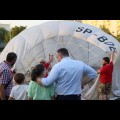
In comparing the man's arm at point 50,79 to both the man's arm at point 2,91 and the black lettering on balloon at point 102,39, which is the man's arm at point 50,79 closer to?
the man's arm at point 2,91

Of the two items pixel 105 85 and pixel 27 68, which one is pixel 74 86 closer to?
pixel 105 85

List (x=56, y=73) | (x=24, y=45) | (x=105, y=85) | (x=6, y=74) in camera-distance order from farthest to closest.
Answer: (x=24, y=45)
(x=105, y=85)
(x=6, y=74)
(x=56, y=73)

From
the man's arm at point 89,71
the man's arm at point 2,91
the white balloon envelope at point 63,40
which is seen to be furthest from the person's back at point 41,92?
the white balloon envelope at point 63,40

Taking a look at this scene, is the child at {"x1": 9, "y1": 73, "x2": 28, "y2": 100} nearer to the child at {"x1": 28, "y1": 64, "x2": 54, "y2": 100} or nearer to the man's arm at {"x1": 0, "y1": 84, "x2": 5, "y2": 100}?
the man's arm at {"x1": 0, "y1": 84, "x2": 5, "y2": 100}

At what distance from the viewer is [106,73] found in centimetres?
1297

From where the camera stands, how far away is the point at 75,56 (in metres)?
19.4

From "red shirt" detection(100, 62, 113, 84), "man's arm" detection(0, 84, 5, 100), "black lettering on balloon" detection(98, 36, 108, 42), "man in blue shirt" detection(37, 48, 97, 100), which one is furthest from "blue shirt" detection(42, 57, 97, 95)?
"black lettering on balloon" detection(98, 36, 108, 42)

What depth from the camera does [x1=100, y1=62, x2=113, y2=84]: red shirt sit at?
1284cm

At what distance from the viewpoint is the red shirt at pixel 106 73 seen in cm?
1284
